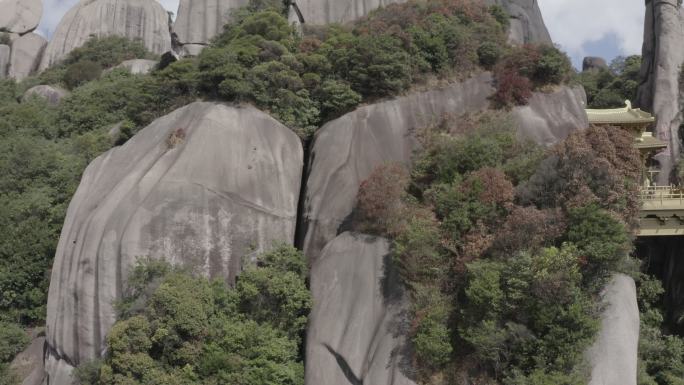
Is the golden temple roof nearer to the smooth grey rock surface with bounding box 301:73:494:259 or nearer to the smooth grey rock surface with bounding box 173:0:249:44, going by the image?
the smooth grey rock surface with bounding box 301:73:494:259

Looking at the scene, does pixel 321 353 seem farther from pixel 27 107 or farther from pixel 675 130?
pixel 27 107

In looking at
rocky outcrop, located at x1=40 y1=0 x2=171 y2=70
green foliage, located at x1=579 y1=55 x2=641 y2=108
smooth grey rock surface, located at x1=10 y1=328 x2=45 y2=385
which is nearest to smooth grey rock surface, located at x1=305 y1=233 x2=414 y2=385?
smooth grey rock surface, located at x1=10 y1=328 x2=45 y2=385

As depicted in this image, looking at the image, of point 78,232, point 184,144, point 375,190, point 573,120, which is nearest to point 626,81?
point 573,120

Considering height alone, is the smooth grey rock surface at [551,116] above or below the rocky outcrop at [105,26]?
below

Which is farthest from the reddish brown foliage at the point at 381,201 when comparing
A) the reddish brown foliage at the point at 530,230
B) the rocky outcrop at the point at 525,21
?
the rocky outcrop at the point at 525,21

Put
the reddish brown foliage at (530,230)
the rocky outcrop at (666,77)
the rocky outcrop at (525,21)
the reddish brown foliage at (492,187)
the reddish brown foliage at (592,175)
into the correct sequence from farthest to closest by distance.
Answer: the rocky outcrop at (525,21)
the rocky outcrop at (666,77)
the reddish brown foliage at (492,187)
the reddish brown foliage at (592,175)
the reddish brown foliage at (530,230)

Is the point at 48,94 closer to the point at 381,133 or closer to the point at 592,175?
the point at 381,133

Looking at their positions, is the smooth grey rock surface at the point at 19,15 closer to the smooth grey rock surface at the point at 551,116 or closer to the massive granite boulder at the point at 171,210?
the massive granite boulder at the point at 171,210
